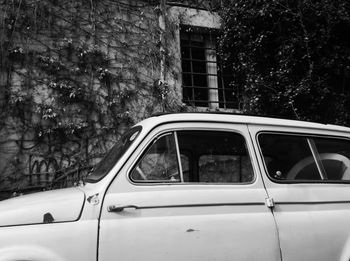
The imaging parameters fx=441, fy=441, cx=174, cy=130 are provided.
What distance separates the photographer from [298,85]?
8367 mm

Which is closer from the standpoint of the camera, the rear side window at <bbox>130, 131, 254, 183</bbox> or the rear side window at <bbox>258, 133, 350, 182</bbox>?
the rear side window at <bbox>130, 131, 254, 183</bbox>

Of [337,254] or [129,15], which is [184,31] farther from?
[337,254]

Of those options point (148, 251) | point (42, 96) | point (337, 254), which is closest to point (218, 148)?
point (148, 251)

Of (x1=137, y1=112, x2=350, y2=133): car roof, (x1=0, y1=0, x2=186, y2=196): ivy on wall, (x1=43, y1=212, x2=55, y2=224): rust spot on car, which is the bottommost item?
(x1=43, y1=212, x2=55, y2=224): rust spot on car

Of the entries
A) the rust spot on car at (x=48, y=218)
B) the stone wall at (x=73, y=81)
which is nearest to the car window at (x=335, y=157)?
the rust spot on car at (x=48, y=218)

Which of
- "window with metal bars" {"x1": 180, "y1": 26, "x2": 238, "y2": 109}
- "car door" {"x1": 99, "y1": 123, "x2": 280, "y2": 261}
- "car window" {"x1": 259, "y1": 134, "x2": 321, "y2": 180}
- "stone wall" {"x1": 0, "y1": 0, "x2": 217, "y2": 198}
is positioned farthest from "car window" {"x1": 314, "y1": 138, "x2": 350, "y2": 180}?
"window with metal bars" {"x1": 180, "y1": 26, "x2": 238, "y2": 109}

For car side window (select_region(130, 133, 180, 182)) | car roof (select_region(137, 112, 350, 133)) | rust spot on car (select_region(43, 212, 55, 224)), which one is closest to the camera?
rust spot on car (select_region(43, 212, 55, 224))

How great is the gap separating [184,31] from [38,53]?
10.3 ft

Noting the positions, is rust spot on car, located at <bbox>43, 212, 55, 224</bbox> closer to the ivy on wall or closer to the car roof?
the car roof

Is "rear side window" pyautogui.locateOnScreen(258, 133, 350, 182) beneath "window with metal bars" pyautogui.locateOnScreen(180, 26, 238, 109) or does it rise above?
beneath

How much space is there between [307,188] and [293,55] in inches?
205

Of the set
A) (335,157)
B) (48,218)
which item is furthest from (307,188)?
(48,218)

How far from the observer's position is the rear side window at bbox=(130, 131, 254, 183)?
11.3 feet

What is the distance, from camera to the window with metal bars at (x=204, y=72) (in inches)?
360
